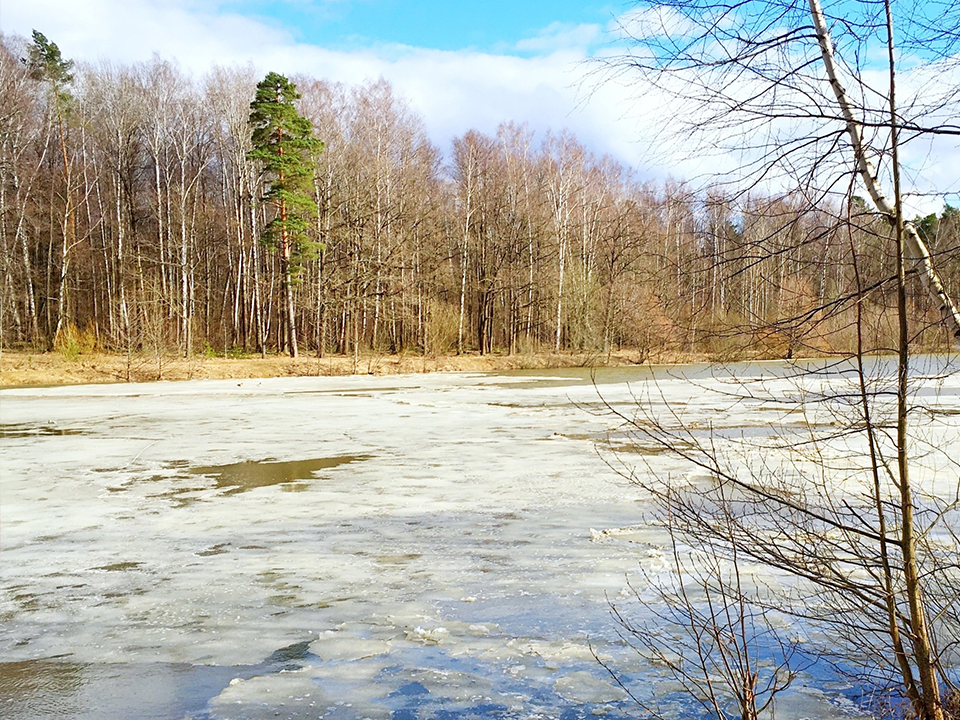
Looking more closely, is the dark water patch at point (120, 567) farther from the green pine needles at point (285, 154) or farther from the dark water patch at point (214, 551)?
the green pine needles at point (285, 154)

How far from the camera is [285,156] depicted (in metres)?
31.5

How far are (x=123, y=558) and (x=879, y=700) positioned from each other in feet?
19.8

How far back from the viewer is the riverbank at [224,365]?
2797 centimetres

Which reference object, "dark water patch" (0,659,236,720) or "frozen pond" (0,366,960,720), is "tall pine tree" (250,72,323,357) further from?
"dark water patch" (0,659,236,720)

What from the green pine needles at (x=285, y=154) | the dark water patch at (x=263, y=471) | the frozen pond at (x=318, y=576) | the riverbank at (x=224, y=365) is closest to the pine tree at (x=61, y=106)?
the riverbank at (x=224, y=365)

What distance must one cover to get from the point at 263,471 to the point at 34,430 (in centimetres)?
719

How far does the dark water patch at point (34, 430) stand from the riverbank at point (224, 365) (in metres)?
11.4

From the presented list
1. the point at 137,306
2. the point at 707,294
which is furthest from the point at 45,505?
the point at 137,306

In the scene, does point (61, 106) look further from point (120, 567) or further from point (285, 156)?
point (120, 567)

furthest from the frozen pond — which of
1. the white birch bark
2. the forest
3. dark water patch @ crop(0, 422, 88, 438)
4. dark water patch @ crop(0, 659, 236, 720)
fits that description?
the forest

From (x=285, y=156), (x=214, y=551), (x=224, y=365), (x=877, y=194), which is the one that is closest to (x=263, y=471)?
(x=214, y=551)

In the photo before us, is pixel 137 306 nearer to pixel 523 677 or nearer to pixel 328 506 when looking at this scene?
pixel 328 506

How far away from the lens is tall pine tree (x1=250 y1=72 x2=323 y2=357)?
1243 inches

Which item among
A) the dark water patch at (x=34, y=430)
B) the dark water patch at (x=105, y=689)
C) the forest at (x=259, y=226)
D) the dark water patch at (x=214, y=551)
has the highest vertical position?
the forest at (x=259, y=226)
